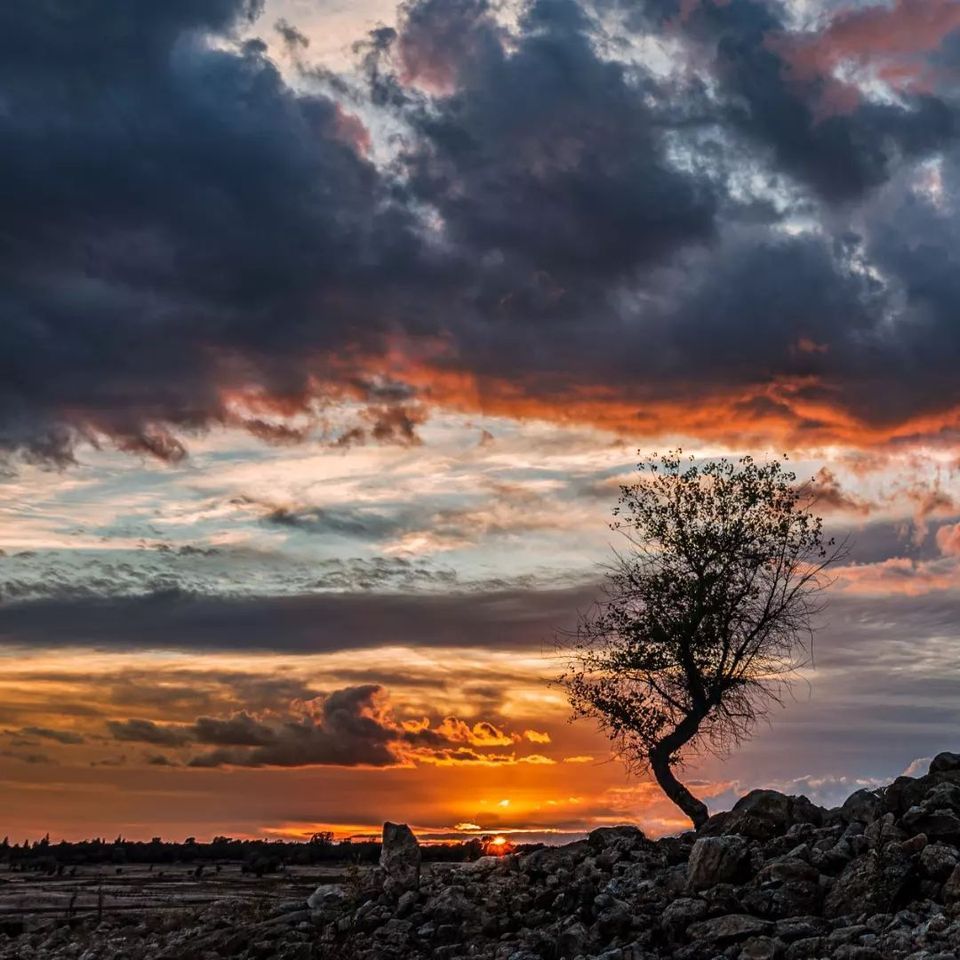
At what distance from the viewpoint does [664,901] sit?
28828 millimetres

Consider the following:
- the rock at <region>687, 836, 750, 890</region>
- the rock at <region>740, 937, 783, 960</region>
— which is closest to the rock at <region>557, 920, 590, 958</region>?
the rock at <region>687, 836, 750, 890</region>

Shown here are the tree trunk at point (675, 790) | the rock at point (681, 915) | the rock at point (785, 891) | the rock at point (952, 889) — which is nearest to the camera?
the rock at point (952, 889)

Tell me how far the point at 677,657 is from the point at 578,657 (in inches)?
158

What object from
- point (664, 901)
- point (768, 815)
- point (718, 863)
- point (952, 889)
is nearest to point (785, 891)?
point (718, 863)

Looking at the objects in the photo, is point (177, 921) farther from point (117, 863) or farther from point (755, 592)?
point (117, 863)

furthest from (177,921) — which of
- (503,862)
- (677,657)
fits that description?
(677,657)

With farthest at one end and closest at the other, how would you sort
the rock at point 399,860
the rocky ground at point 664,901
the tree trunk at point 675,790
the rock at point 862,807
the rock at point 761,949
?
the tree trunk at point 675,790
the rock at point 399,860
the rock at point 862,807
the rocky ground at point 664,901
the rock at point 761,949

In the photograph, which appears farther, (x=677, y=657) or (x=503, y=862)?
(x=677, y=657)

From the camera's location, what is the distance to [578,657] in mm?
47281

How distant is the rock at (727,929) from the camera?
82.7ft

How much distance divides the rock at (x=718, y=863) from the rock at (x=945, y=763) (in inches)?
268

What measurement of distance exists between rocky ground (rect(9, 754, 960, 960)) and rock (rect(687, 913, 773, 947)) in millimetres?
33

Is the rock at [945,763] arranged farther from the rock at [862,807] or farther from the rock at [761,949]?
the rock at [761,949]

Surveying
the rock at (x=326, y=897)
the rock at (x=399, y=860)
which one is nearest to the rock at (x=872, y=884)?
the rock at (x=399, y=860)
